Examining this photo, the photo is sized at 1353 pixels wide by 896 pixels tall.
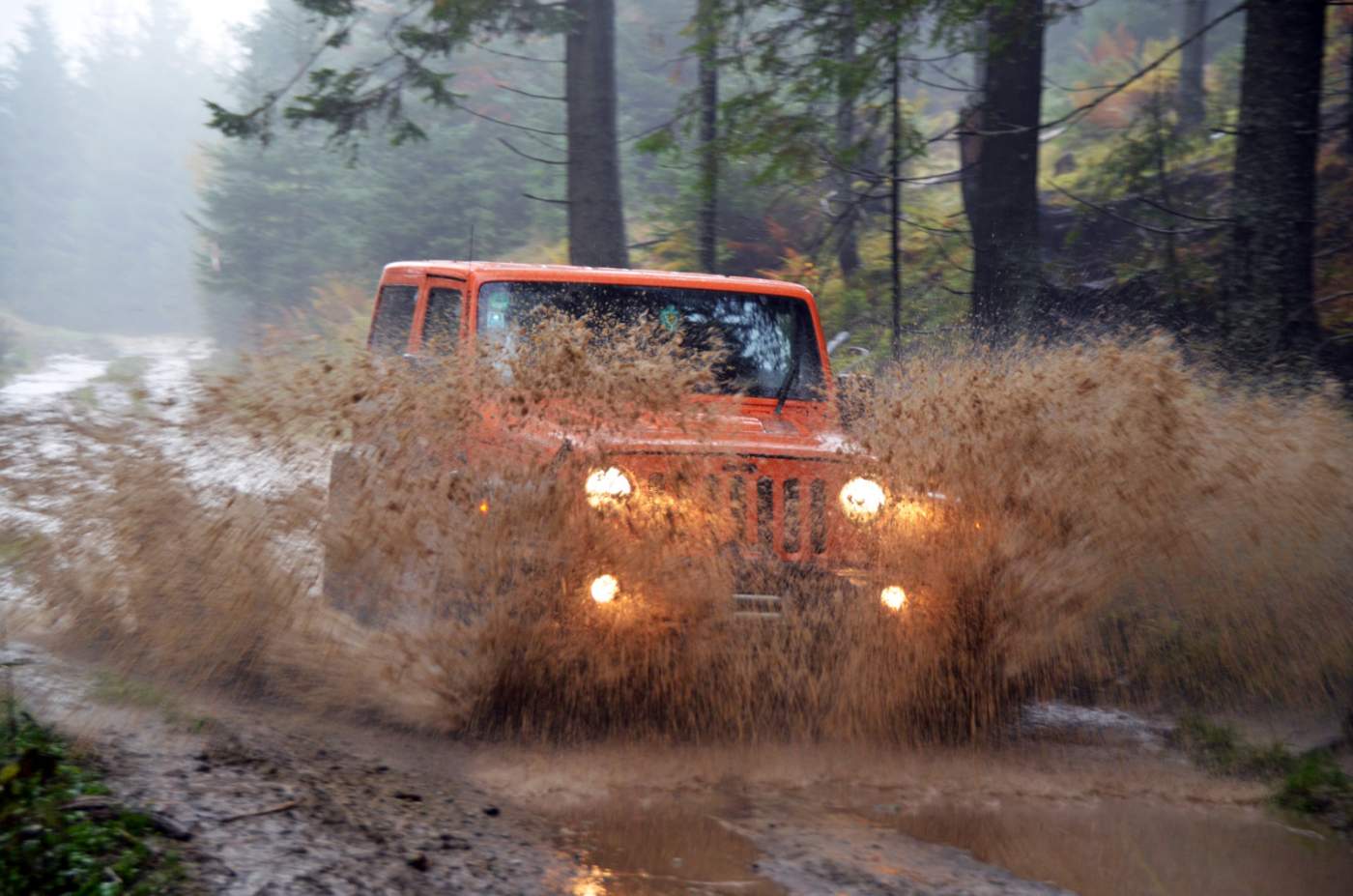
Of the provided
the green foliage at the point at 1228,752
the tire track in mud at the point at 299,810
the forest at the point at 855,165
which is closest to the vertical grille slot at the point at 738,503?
the tire track in mud at the point at 299,810

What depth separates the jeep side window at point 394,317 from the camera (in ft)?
26.0

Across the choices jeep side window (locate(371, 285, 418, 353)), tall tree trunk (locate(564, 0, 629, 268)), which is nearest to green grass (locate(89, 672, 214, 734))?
jeep side window (locate(371, 285, 418, 353))

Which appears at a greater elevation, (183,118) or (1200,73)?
(183,118)

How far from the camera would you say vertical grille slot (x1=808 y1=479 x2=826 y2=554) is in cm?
587

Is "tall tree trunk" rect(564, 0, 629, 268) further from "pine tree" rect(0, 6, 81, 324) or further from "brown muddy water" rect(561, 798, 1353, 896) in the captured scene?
"pine tree" rect(0, 6, 81, 324)

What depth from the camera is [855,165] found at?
557 inches

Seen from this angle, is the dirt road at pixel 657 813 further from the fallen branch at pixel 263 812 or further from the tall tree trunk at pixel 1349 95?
the tall tree trunk at pixel 1349 95

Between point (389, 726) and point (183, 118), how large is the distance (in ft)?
351

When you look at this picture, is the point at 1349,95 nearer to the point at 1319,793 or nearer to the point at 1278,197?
the point at 1278,197

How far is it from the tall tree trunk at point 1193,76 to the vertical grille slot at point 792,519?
1848cm

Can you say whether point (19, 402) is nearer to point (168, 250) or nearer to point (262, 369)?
point (262, 369)

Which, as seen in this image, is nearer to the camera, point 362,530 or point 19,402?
point 362,530

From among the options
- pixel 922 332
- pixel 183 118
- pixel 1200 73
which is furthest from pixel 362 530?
pixel 183 118

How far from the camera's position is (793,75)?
13.1 meters
